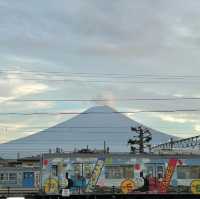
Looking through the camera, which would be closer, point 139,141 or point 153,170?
point 153,170

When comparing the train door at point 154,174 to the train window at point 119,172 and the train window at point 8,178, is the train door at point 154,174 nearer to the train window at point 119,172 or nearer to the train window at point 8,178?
the train window at point 119,172

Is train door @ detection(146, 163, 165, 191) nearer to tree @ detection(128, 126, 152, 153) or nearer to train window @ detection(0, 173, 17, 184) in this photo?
train window @ detection(0, 173, 17, 184)

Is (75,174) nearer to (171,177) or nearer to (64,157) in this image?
(64,157)

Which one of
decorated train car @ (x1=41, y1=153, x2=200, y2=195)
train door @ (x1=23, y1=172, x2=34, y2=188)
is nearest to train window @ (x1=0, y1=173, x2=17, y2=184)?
train door @ (x1=23, y1=172, x2=34, y2=188)

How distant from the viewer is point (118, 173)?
4284 centimetres

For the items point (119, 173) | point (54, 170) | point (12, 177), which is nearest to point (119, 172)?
point (119, 173)

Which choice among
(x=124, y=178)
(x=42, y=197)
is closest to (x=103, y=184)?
(x=124, y=178)

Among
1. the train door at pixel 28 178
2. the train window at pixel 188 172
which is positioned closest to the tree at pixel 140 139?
the train door at pixel 28 178

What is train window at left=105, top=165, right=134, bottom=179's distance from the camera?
42.7m

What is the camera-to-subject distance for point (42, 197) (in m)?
42.4

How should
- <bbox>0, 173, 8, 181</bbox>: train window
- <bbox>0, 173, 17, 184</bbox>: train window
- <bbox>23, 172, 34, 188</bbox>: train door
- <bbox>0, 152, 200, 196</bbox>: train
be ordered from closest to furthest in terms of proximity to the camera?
<bbox>0, 152, 200, 196</bbox>: train → <bbox>0, 173, 8, 181</bbox>: train window → <bbox>0, 173, 17, 184</bbox>: train window → <bbox>23, 172, 34, 188</bbox>: train door

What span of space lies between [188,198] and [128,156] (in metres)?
5.84

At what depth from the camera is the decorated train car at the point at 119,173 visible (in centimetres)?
4262

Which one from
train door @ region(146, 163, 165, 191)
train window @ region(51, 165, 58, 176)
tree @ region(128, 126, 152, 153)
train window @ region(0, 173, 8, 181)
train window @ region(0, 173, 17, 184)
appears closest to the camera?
train window @ region(51, 165, 58, 176)
